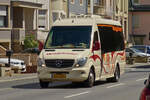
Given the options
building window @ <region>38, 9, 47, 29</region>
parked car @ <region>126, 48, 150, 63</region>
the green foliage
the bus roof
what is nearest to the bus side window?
the bus roof

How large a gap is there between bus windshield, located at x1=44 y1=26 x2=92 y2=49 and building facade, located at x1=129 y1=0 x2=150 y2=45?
69206 mm

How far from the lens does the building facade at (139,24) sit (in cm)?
9406

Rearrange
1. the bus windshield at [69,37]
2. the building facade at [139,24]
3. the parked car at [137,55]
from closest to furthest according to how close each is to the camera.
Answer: the bus windshield at [69,37]
the parked car at [137,55]
the building facade at [139,24]

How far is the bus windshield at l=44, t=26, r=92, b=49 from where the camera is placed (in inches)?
949

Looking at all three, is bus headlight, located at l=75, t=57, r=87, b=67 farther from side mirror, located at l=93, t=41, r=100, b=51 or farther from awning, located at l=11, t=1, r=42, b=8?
awning, located at l=11, t=1, r=42, b=8

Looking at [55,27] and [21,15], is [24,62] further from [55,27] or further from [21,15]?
[55,27]

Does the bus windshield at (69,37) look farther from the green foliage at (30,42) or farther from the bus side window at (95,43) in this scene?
the green foliage at (30,42)

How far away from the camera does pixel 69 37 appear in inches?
957

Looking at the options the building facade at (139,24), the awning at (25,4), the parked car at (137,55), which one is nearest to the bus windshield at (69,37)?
the awning at (25,4)

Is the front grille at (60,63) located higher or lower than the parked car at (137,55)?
higher

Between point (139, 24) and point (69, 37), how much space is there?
70.6 metres

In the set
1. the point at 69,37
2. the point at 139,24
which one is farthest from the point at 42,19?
the point at 139,24

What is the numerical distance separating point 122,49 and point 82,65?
21.0ft

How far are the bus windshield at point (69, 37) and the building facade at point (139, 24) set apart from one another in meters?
69.2
